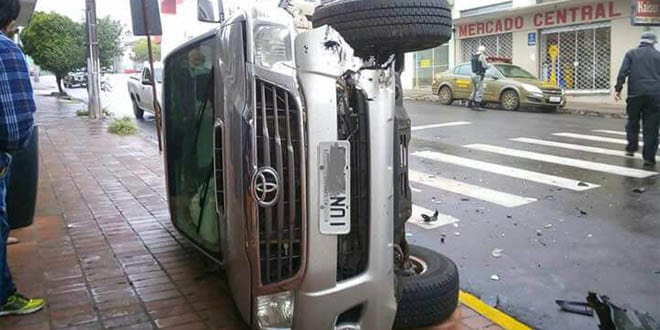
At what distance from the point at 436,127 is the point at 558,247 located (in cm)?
884

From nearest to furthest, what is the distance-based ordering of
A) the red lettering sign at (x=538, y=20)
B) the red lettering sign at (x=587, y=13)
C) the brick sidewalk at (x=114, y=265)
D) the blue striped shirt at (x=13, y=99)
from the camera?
the blue striped shirt at (x=13, y=99) < the brick sidewalk at (x=114, y=265) < the red lettering sign at (x=587, y=13) < the red lettering sign at (x=538, y=20)

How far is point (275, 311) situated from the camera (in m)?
2.86

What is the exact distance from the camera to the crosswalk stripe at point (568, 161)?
8.50 metres

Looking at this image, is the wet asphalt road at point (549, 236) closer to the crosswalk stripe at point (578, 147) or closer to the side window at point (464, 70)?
the crosswalk stripe at point (578, 147)

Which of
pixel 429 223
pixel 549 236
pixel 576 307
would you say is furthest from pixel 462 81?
pixel 576 307

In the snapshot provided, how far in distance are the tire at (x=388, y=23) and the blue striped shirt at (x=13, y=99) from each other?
1.73 metres

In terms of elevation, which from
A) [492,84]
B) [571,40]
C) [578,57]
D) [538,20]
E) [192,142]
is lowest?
[192,142]

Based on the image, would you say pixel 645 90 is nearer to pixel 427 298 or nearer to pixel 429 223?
pixel 429 223

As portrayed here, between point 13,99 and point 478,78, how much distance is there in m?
16.3

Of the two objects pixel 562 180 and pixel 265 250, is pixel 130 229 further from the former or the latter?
pixel 562 180

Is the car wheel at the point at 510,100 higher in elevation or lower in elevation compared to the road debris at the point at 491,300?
higher

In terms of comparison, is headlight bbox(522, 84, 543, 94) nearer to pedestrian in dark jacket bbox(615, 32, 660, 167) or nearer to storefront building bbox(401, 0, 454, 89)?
pedestrian in dark jacket bbox(615, 32, 660, 167)

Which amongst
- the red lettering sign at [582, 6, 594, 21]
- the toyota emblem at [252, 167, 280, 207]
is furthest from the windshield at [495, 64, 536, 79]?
the toyota emblem at [252, 167, 280, 207]

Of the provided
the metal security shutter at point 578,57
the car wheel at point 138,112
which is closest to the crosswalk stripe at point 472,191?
the car wheel at point 138,112
